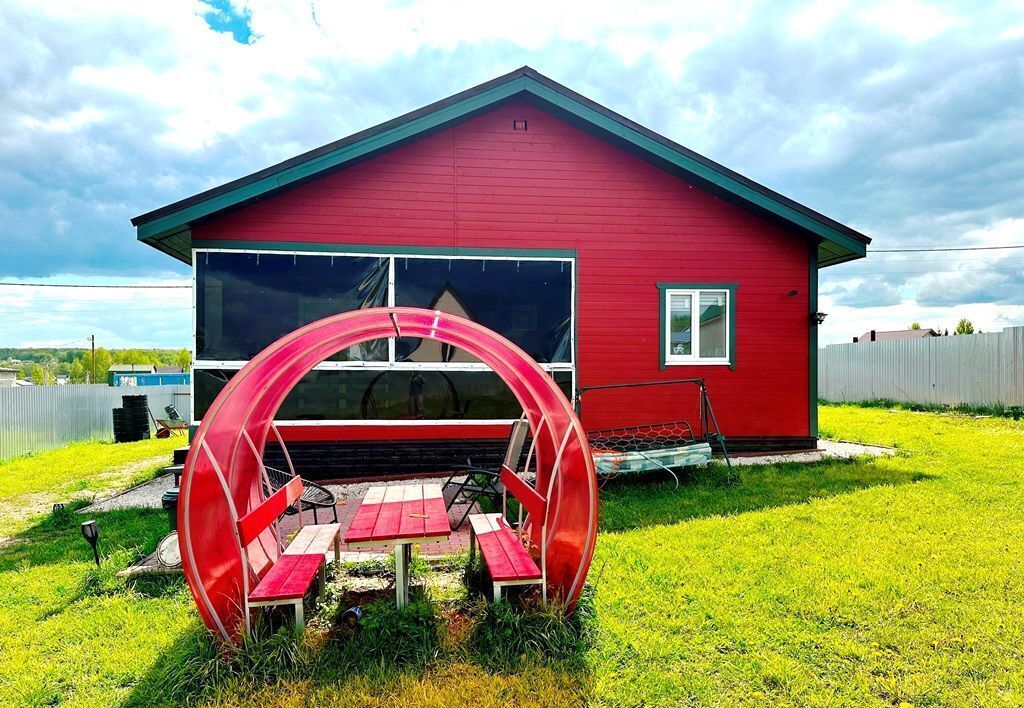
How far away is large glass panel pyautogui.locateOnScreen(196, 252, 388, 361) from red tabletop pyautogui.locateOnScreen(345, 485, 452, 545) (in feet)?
12.4

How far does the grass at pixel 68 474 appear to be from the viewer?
25.6 ft

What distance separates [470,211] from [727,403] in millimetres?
4859

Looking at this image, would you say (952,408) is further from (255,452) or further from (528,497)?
(255,452)

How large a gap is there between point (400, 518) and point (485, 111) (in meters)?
6.67

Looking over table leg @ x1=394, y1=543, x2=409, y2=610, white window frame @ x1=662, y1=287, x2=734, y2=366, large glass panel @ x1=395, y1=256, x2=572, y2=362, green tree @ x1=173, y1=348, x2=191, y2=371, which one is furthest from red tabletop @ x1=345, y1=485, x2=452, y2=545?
green tree @ x1=173, y1=348, x2=191, y2=371

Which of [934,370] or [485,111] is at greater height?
[485,111]

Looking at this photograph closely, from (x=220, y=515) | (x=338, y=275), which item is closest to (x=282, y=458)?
(x=338, y=275)

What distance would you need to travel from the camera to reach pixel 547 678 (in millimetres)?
3113

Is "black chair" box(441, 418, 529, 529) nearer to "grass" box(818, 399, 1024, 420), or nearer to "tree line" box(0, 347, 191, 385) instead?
"grass" box(818, 399, 1024, 420)

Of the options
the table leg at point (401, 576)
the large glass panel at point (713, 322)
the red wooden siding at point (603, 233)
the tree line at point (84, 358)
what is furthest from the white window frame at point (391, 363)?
the tree line at point (84, 358)

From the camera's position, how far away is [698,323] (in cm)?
916

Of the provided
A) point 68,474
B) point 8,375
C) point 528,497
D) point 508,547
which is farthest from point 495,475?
point 8,375

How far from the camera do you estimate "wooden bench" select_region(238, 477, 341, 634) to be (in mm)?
3264

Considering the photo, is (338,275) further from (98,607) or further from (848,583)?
(848,583)
